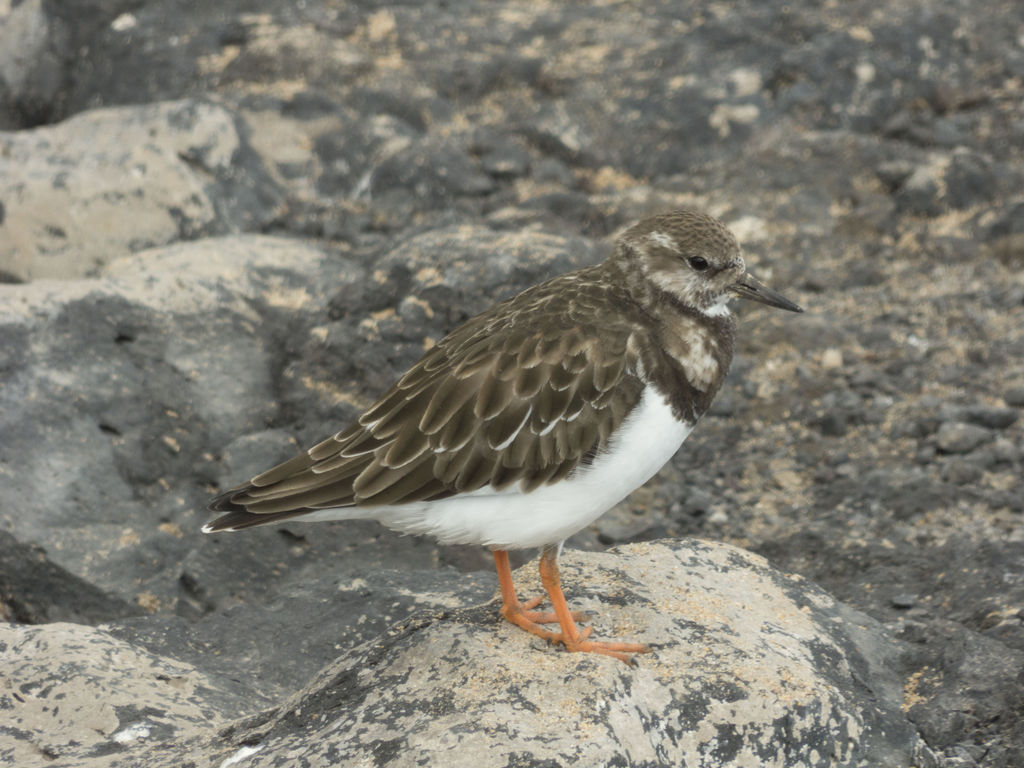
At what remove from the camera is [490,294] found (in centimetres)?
741

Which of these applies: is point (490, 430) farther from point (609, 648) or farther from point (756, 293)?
point (756, 293)

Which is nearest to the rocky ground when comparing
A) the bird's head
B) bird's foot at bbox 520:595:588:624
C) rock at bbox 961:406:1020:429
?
rock at bbox 961:406:1020:429

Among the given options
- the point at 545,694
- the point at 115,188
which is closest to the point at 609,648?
the point at 545,694

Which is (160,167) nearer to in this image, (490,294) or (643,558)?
(490,294)

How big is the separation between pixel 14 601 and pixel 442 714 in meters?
3.55

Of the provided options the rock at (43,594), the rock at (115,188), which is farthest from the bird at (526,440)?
the rock at (115,188)

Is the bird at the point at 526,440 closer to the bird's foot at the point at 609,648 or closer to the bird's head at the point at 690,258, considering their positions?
the bird's foot at the point at 609,648

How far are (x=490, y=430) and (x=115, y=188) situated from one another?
20.0ft

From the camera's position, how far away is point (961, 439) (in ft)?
24.4

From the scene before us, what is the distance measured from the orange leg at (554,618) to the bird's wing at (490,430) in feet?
1.41

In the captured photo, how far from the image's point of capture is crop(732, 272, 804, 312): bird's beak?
203 inches

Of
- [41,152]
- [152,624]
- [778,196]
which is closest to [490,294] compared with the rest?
[152,624]

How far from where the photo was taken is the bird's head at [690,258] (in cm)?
503

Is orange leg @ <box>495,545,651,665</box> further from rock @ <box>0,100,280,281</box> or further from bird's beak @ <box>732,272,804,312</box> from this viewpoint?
rock @ <box>0,100,280,281</box>
